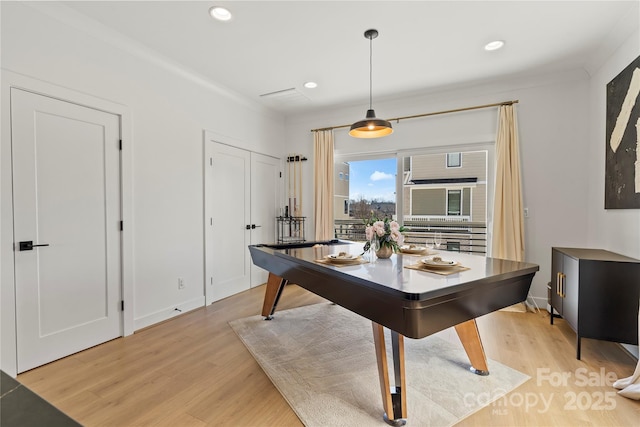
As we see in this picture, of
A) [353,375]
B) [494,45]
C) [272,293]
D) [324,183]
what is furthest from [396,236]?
[324,183]

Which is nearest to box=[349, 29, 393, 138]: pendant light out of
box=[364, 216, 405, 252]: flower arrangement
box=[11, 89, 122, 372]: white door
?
box=[364, 216, 405, 252]: flower arrangement

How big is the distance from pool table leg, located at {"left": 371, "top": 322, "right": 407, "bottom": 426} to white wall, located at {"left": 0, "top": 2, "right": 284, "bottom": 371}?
2.42m

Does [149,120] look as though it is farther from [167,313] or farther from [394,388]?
[394,388]

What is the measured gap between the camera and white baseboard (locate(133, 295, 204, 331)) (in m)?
2.94

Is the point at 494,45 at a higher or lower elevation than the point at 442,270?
higher

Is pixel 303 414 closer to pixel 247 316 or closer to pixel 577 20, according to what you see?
pixel 247 316

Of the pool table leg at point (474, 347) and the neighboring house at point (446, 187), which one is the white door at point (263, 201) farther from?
the pool table leg at point (474, 347)

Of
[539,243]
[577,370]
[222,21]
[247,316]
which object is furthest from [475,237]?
[222,21]

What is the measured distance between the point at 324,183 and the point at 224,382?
3.21m

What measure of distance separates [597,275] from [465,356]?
3.89ft

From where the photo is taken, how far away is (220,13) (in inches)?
Result: 93.1

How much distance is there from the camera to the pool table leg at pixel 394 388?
5.35 feet

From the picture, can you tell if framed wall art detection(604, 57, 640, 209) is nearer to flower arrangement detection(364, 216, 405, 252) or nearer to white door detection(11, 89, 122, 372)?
flower arrangement detection(364, 216, 405, 252)

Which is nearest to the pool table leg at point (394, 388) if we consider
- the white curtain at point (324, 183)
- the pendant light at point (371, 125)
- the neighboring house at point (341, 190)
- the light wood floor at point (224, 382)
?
the light wood floor at point (224, 382)
